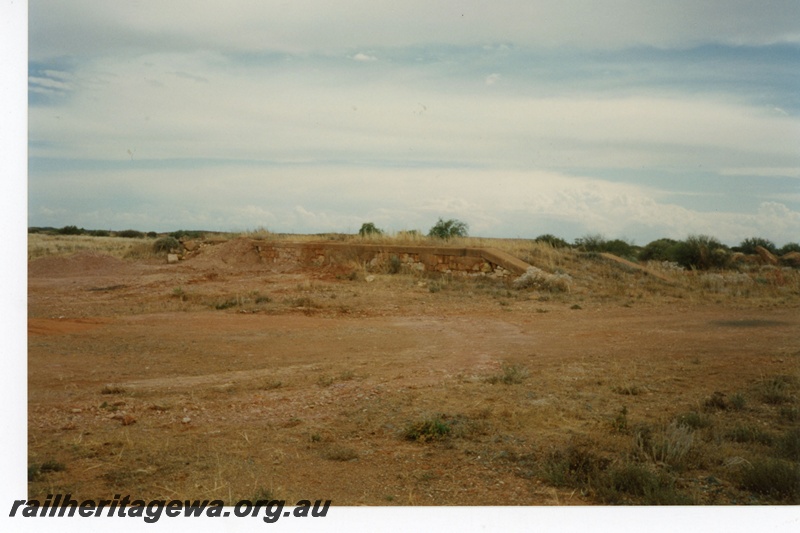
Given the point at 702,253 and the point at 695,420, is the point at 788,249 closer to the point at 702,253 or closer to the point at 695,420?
the point at 702,253

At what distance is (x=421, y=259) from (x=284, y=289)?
381cm

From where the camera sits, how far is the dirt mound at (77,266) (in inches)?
625

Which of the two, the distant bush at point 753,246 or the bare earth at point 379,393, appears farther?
the distant bush at point 753,246

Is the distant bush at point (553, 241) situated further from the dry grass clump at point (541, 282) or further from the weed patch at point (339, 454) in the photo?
the weed patch at point (339, 454)

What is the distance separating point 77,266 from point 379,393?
12927 millimetres

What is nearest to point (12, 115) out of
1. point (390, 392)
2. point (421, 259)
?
point (390, 392)

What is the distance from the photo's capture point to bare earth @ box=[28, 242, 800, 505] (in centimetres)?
469

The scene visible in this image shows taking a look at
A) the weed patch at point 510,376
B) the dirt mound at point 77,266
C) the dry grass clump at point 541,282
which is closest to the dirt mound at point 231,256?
the dirt mound at point 77,266

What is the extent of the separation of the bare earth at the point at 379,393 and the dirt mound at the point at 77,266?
14.3 feet

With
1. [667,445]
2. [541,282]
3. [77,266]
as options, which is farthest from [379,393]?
[77,266]

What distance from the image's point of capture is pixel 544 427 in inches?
217

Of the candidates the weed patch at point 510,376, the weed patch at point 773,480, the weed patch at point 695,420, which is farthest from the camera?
the weed patch at point 510,376

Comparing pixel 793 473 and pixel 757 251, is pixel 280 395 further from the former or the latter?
pixel 757 251

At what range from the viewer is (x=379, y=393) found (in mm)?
6258
